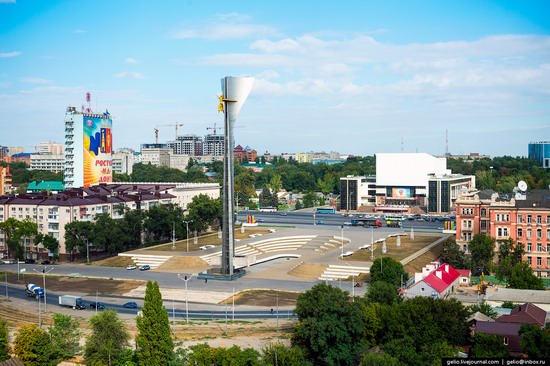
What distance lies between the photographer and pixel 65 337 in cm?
4219

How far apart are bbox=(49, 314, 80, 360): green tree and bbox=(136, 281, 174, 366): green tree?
6.62 metres

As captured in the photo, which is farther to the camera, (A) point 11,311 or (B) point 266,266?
(B) point 266,266

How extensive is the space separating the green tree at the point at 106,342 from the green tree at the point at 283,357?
854 centimetres

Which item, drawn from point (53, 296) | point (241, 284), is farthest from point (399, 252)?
point (53, 296)

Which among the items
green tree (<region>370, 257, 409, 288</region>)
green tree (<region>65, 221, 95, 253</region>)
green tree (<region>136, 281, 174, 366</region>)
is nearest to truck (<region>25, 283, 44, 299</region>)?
green tree (<region>65, 221, 95, 253</region>)

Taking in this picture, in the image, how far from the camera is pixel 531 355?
34.7 meters

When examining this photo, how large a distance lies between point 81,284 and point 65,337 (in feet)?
74.2

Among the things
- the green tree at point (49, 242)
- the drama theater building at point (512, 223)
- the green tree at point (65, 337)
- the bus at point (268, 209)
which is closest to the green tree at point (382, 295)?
the green tree at point (65, 337)

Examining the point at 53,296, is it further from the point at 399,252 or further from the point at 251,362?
the point at 399,252

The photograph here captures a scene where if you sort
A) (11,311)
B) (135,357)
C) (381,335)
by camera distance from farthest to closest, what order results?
(11,311) < (381,335) < (135,357)

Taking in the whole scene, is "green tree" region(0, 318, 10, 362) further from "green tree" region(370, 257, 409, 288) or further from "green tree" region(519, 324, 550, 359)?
"green tree" region(370, 257, 409, 288)

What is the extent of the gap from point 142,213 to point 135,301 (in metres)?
27.5

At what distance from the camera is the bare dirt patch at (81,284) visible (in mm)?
61625

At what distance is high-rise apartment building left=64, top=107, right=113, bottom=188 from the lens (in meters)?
→ 106
